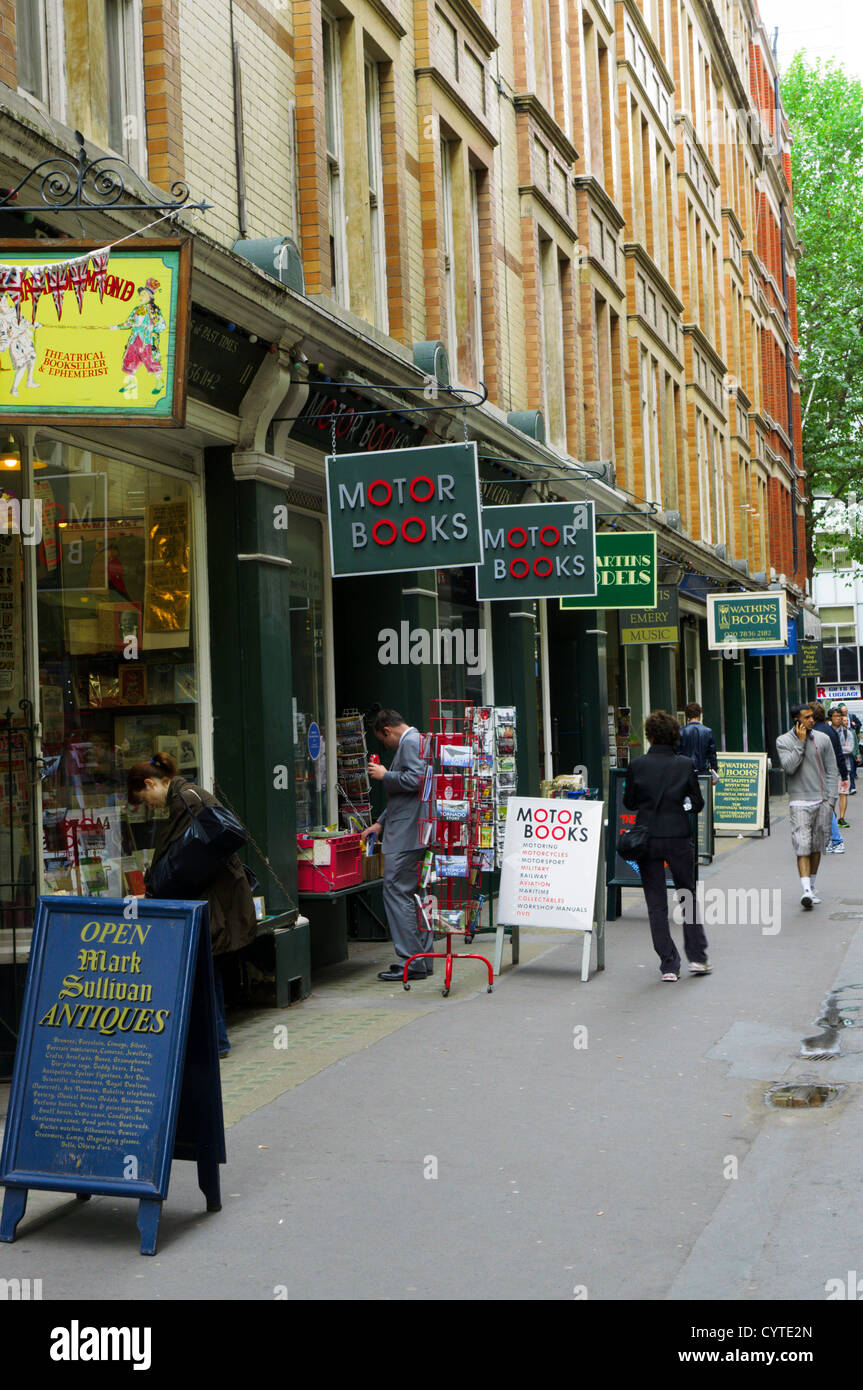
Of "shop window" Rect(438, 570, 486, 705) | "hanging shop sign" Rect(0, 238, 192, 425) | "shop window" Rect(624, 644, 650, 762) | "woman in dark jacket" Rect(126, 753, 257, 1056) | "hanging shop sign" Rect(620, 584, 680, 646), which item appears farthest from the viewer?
"shop window" Rect(624, 644, 650, 762)

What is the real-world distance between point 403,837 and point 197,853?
130 inches

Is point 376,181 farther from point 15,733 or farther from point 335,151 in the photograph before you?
point 15,733

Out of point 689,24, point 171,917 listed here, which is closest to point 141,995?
point 171,917

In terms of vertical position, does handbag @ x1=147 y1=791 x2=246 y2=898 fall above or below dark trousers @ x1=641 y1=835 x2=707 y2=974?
above

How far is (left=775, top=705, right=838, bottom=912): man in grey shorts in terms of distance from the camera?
46.5 feet

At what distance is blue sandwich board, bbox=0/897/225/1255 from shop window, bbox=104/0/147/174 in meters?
5.16

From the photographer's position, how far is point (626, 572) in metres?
17.7

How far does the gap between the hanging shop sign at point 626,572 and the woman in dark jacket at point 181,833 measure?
1004 centimetres

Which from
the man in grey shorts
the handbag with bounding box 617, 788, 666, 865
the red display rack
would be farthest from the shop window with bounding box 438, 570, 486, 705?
the handbag with bounding box 617, 788, 666, 865

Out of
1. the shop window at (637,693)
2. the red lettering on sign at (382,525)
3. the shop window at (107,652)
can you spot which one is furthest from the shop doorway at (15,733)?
the shop window at (637,693)

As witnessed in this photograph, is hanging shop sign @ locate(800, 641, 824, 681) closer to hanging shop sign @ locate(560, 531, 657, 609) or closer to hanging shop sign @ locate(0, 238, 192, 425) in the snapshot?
hanging shop sign @ locate(560, 531, 657, 609)

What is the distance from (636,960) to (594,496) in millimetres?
8645

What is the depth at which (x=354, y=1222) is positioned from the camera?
→ 217 inches
